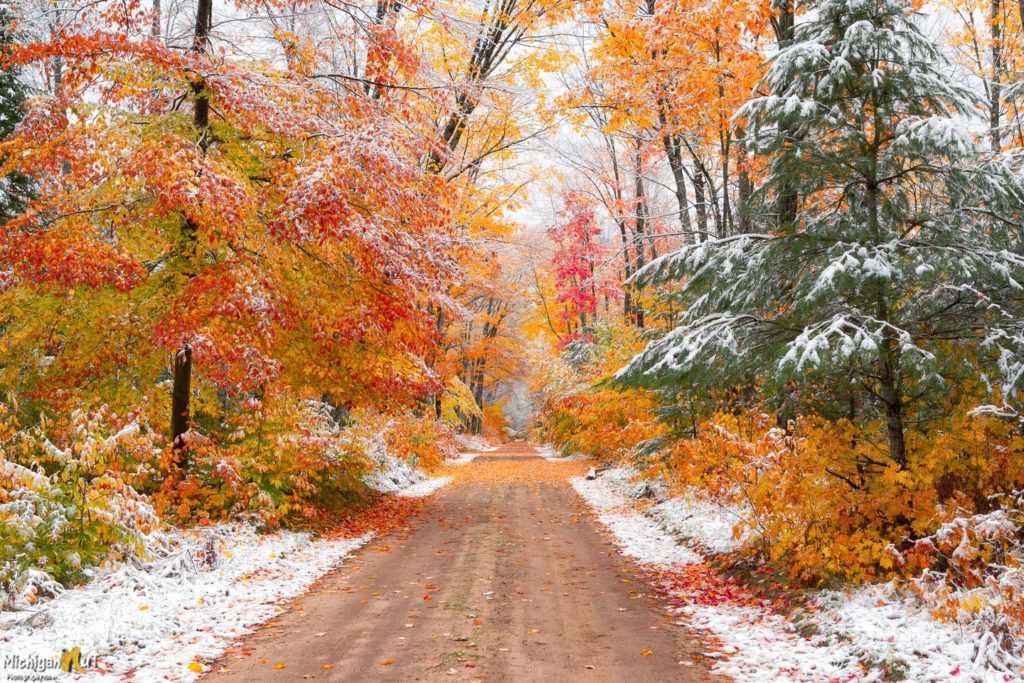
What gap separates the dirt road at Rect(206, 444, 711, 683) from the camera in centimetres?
514

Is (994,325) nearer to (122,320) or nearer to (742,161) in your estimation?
(742,161)

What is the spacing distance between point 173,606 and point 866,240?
802 cm

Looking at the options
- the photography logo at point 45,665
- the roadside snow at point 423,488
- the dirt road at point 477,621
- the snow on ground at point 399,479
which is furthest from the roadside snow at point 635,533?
the photography logo at point 45,665

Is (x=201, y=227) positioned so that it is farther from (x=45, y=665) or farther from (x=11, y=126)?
(x=11, y=126)

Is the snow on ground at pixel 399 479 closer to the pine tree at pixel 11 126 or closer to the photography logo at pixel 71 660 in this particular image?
the photography logo at pixel 71 660

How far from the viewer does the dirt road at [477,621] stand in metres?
5.14

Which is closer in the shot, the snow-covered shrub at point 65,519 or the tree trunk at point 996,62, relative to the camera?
the snow-covered shrub at point 65,519

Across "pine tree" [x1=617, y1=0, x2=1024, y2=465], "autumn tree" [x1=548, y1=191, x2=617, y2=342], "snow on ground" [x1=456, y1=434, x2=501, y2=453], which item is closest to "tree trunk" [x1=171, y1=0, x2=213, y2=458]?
"pine tree" [x1=617, y1=0, x2=1024, y2=465]

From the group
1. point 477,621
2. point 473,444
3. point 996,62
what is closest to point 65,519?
point 477,621

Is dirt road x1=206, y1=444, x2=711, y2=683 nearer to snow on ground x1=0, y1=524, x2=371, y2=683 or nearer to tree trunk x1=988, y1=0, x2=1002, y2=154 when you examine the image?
snow on ground x1=0, y1=524, x2=371, y2=683

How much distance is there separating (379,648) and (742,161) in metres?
10.4

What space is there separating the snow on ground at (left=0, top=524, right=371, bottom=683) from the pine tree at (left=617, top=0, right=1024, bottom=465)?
16.0 ft

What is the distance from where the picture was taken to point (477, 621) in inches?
249

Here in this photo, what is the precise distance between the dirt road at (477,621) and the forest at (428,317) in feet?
1.92
